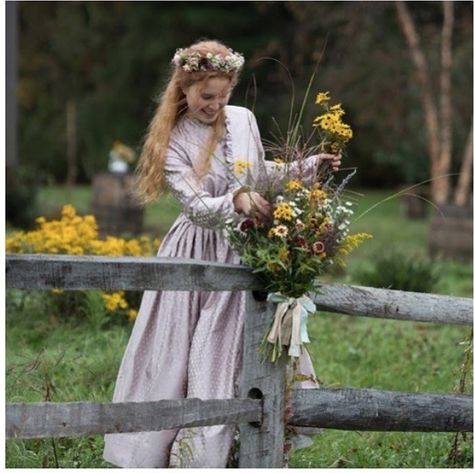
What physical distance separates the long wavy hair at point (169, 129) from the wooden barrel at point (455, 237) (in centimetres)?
853

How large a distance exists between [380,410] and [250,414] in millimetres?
625

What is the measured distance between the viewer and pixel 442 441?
5484 millimetres

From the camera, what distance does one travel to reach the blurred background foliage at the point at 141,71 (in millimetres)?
23181

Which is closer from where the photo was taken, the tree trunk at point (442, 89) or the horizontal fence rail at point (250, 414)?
the horizontal fence rail at point (250, 414)

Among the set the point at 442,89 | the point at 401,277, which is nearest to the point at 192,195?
the point at 401,277

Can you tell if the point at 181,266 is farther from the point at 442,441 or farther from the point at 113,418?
the point at 442,441

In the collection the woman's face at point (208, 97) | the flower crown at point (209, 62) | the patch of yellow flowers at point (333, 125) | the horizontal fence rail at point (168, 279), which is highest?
the flower crown at point (209, 62)

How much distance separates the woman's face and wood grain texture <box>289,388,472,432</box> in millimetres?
1149

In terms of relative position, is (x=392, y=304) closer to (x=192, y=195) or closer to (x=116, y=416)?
(x=192, y=195)

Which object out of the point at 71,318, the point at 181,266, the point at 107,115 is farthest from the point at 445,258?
the point at 107,115

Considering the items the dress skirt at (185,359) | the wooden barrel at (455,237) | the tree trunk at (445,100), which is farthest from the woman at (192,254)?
the tree trunk at (445,100)

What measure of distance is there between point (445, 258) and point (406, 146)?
1002cm

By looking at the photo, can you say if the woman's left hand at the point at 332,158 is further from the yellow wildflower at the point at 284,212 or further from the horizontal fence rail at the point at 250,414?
the horizontal fence rail at the point at 250,414

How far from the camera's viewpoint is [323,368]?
6.73 meters
